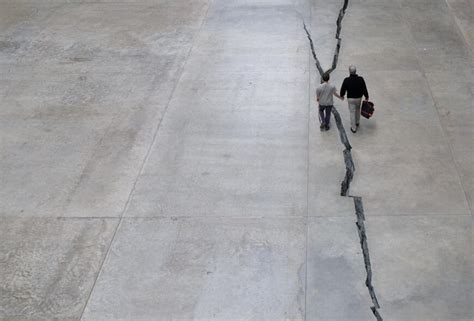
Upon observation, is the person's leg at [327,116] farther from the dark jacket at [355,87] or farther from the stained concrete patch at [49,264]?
the stained concrete patch at [49,264]

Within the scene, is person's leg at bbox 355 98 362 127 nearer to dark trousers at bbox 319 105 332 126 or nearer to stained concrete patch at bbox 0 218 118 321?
dark trousers at bbox 319 105 332 126

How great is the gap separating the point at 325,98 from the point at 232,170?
1796 millimetres

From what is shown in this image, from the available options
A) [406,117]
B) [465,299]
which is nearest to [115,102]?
[406,117]

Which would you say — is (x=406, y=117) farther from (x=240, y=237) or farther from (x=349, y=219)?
(x=240, y=237)

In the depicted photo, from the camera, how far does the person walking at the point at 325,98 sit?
9.11 metres

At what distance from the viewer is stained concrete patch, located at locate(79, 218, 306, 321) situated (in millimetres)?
6566

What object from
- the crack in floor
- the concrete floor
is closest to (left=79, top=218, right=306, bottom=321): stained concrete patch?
the concrete floor

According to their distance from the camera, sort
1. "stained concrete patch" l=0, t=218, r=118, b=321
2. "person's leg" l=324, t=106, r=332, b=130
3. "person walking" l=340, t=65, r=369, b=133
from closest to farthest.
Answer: "stained concrete patch" l=0, t=218, r=118, b=321 → "person walking" l=340, t=65, r=369, b=133 → "person's leg" l=324, t=106, r=332, b=130

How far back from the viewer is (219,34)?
13086 mm

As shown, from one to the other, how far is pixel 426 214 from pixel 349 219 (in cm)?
97

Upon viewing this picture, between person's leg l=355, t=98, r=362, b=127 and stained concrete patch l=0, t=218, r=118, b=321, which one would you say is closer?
stained concrete patch l=0, t=218, r=118, b=321

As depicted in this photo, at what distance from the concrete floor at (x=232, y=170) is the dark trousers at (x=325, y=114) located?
185 millimetres

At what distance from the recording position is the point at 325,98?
9.17 metres

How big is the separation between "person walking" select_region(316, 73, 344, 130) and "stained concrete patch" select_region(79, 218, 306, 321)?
2278 millimetres
